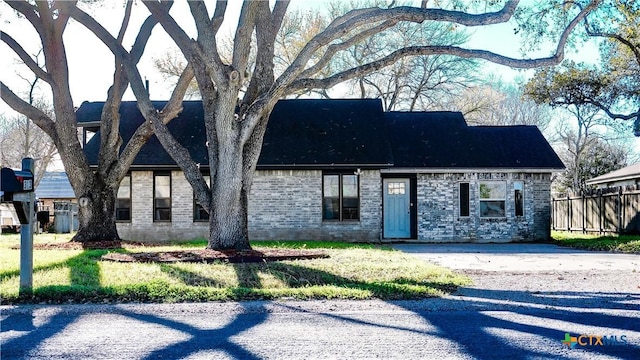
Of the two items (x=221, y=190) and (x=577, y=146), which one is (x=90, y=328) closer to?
(x=221, y=190)

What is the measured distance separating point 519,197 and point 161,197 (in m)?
12.7

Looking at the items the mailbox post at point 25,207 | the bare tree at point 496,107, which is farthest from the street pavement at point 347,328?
the bare tree at point 496,107

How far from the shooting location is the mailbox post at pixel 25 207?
28.1 ft

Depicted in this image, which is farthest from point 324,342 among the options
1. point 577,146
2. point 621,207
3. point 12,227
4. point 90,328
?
point 577,146

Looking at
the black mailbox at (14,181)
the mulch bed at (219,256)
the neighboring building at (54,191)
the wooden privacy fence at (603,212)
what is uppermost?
the neighboring building at (54,191)

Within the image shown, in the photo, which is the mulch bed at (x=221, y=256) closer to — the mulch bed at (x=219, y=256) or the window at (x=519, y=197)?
the mulch bed at (x=219, y=256)

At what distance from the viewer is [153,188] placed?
21938 mm

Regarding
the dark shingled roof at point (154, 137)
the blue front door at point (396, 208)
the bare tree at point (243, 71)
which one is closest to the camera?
the bare tree at point (243, 71)

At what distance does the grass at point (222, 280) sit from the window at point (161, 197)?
29.6 ft

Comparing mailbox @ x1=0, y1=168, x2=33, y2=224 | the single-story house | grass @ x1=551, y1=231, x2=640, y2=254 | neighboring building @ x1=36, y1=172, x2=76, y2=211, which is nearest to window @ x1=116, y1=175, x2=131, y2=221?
the single-story house

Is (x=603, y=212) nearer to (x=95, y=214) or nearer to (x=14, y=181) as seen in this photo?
(x=95, y=214)

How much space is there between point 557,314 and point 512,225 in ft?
49.0

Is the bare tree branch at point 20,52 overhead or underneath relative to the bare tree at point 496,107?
underneath

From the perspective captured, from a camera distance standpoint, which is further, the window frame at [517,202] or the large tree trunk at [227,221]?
the window frame at [517,202]
